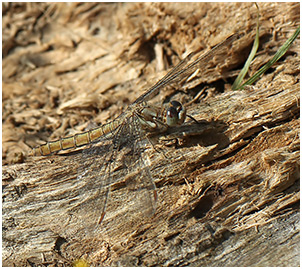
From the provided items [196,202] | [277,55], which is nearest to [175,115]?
[196,202]

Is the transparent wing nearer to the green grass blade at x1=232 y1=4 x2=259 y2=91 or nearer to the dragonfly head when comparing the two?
the dragonfly head

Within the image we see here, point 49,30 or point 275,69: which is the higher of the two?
point 49,30

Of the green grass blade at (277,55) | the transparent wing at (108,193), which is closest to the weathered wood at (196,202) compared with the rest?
the transparent wing at (108,193)

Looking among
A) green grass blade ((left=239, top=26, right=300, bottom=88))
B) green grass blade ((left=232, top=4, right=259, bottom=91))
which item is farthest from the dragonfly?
green grass blade ((left=239, top=26, right=300, bottom=88))

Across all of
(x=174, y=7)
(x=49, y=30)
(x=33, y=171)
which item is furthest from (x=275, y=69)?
(x=49, y=30)

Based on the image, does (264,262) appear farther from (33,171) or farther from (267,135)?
(33,171)

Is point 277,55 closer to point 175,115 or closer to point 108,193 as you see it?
point 175,115
